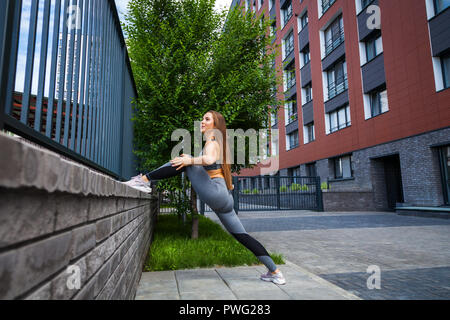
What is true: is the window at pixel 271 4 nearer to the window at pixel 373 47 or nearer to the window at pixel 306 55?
the window at pixel 306 55

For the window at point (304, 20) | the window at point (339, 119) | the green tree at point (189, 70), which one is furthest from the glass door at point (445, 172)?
the window at point (304, 20)

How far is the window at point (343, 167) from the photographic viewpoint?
61.0 feet

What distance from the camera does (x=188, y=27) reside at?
595cm

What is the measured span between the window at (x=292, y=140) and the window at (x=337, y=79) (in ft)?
19.7

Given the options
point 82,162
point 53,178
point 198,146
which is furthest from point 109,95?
point 53,178

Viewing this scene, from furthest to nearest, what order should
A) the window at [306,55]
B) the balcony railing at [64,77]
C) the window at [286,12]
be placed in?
the window at [286,12] < the window at [306,55] < the balcony railing at [64,77]

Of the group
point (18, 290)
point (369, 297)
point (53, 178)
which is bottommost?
point (369, 297)

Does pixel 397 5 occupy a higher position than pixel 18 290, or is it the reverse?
pixel 397 5

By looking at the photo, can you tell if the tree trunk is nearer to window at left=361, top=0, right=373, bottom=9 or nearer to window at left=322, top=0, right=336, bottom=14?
window at left=361, top=0, right=373, bottom=9

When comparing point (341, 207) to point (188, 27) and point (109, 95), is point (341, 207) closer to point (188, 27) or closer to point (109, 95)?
point (188, 27)

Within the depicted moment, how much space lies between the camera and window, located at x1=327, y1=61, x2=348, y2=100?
19.2 meters

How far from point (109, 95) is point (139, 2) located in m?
3.77

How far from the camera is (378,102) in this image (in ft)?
53.8

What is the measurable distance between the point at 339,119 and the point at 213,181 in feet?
61.7
